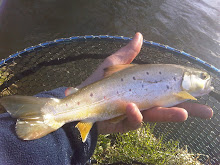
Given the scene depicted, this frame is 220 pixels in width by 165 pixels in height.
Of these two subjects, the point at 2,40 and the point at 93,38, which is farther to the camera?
the point at 2,40

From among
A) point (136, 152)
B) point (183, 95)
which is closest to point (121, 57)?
point (183, 95)

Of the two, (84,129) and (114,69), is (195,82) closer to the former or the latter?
(114,69)

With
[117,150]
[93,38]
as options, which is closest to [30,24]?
[93,38]

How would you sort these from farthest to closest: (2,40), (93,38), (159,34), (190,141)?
(159,34)
(2,40)
(190,141)
(93,38)

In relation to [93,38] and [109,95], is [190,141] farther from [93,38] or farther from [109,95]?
[93,38]

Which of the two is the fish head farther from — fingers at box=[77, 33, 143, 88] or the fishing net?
fingers at box=[77, 33, 143, 88]

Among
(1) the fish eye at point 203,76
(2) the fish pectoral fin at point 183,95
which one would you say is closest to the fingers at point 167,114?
(2) the fish pectoral fin at point 183,95

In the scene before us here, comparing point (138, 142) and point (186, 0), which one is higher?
point (186, 0)

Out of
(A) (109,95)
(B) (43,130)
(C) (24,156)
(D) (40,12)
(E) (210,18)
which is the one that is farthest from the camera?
(E) (210,18)
